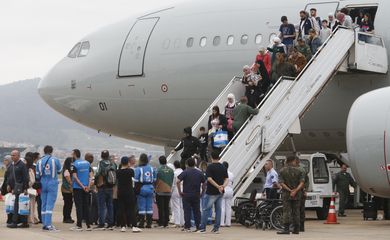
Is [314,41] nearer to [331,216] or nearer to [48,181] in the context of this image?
[331,216]

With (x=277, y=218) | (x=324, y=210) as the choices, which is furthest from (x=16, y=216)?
(x=324, y=210)

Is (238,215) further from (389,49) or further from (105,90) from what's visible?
(105,90)

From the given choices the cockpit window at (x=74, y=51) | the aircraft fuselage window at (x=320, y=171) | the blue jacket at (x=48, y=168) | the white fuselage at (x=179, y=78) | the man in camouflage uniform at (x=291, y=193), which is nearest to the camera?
the man in camouflage uniform at (x=291, y=193)

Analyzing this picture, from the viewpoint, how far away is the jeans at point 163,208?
57.4 ft

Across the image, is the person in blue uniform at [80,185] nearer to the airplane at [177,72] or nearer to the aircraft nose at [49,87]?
the airplane at [177,72]

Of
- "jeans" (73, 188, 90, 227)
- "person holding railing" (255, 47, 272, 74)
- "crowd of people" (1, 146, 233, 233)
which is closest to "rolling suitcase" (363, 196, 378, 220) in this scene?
"person holding railing" (255, 47, 272, 74)

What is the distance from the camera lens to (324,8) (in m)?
21.4

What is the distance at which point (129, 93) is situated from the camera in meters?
24.1

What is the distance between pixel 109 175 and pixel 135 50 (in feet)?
25.1

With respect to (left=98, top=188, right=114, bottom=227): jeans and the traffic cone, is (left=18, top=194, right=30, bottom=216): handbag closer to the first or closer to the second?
(left=98, top=188, right=114, bottom=227): jeans

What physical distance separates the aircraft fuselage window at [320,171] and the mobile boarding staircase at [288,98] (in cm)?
205

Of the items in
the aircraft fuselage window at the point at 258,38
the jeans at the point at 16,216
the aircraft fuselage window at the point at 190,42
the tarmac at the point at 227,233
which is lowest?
the tarmac at the point at 227,233

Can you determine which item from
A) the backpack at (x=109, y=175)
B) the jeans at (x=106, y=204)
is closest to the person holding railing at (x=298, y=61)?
the backpack at (x=109, y=175)

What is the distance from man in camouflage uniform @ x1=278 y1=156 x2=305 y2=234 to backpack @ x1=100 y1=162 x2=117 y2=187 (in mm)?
3079
